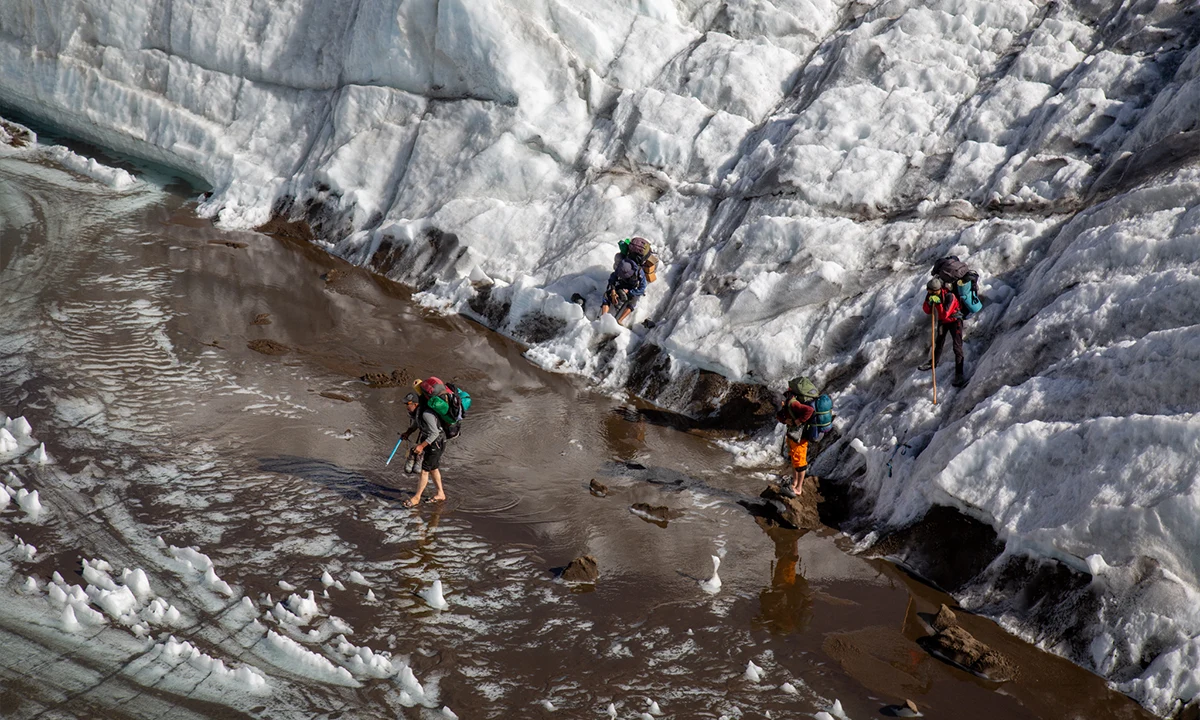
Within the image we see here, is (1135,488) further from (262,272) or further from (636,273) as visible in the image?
(262,272)

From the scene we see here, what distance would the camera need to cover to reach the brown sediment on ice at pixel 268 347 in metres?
15.3

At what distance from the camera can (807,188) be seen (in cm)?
1591

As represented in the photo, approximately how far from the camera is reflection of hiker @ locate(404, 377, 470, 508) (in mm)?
11078

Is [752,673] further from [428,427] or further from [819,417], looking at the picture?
[428,427]

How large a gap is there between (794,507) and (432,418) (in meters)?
4.60

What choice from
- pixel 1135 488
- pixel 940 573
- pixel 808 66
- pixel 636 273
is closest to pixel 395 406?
pixel 636 273

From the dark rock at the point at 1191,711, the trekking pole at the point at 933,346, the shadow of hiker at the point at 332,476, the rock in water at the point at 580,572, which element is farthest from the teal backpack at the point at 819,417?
the shadow of hiker at the point at 332,476

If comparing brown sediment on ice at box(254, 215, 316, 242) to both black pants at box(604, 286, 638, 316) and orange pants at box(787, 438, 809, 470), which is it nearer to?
black pants at box(604, 286, 638, 316)

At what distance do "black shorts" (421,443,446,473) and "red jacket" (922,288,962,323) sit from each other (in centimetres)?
660

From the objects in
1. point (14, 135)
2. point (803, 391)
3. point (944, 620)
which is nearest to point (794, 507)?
point (803, 391)

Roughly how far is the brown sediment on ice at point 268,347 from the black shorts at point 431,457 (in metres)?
5.38

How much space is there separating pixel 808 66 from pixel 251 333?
39.5 ft

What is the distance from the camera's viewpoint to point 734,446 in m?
13.6

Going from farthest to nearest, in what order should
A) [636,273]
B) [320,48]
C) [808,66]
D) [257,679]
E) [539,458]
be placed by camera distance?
[320,48]
[808,66]
[636,273]
[539,458]
[257,679]
